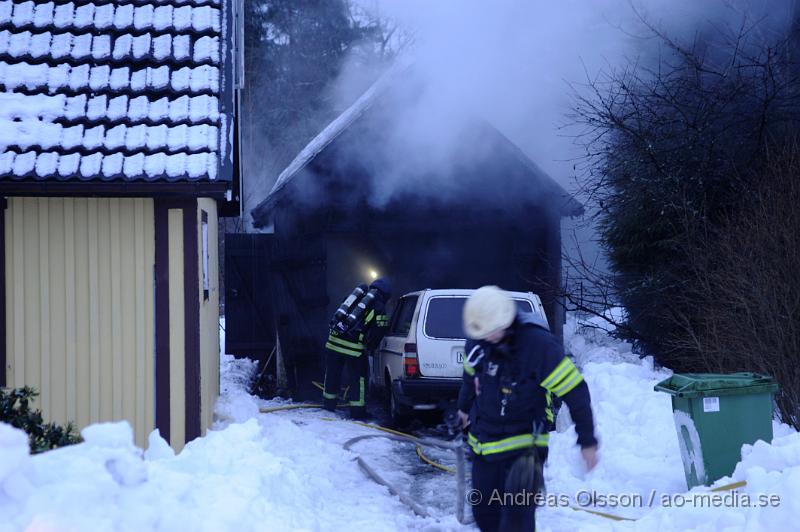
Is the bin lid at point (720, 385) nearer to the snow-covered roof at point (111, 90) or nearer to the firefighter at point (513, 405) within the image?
the firefighter at point (513, 405)

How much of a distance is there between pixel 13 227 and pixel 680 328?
824 centimetres

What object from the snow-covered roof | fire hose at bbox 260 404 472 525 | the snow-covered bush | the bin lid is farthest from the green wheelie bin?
the snow-covered bush

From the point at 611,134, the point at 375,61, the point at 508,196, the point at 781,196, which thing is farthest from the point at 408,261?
the point at 375,61

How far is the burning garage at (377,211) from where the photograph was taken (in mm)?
13016

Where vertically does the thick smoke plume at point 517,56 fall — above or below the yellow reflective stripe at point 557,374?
above

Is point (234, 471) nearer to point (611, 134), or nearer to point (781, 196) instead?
point (781, 196)

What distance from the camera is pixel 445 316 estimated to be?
944 centimetres

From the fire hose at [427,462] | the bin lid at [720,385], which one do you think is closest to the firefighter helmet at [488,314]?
the fire hose at [427,462]

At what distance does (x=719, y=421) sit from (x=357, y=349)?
5.56 metres

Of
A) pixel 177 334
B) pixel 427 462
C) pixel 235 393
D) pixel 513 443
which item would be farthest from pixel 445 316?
pixel 513 443

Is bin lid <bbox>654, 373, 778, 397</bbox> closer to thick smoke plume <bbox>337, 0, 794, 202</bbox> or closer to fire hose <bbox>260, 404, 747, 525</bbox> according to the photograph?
fire hose <bbox>260, 404, 747, 525</bbox>

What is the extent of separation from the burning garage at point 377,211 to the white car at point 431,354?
3.47m

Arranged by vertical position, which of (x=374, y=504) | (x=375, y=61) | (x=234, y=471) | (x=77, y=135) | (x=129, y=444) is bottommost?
(x=374, y=504)

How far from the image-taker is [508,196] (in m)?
13.9
